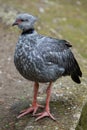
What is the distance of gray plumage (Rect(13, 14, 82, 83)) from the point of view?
6.26 m

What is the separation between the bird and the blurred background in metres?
0.45

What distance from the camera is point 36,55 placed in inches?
246

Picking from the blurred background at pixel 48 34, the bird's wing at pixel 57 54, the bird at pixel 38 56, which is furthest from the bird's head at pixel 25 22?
the blurred background at pixel 48 34

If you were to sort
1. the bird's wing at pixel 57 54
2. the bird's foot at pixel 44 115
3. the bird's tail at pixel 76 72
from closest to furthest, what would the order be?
the bird's wing at pixel 57 54
the bird's foot at pixel 44 115
the bird's tail at pixel 76 72

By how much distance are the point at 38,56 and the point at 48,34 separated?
4167mm

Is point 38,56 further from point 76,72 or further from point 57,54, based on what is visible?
point 76,72

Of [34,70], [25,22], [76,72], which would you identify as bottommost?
[76,72]

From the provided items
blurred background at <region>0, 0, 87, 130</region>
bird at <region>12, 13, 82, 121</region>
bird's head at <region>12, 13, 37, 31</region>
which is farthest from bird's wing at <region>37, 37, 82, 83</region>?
blurred background at <region>0, 0, 87, 130</region>

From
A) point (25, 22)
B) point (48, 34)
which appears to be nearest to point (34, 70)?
point (25, 22)

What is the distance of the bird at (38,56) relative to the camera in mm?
6270

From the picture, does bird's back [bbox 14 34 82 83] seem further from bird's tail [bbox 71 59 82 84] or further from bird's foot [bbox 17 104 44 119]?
bird's foot [bbox 17 104 44 119]

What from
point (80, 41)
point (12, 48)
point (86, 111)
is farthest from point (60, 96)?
point (80, 41)

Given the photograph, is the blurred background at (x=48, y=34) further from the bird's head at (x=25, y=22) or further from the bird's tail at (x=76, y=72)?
the bird's head at (x=25, y=22)

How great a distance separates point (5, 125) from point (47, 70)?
3.72ft
